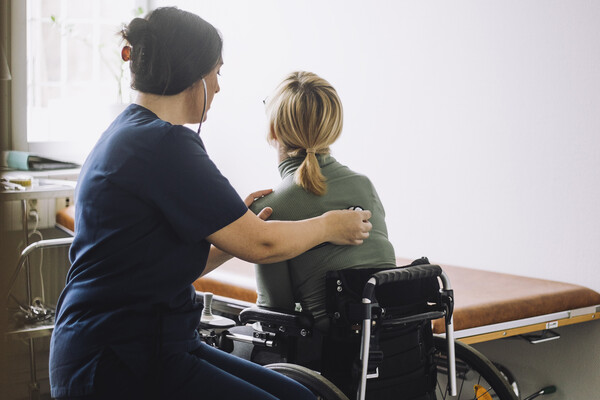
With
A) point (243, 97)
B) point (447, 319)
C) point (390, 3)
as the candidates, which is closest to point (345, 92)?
point (390, 3)

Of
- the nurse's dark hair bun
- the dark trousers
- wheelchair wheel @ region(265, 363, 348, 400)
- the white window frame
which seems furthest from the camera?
the white window frame

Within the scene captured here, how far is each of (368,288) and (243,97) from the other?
102 inches

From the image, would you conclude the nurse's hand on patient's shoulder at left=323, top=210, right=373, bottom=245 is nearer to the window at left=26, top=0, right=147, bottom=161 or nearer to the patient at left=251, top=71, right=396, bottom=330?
the patient at left=251, top=71, right=396, bottom=330

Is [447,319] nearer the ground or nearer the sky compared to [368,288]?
nearer the ground

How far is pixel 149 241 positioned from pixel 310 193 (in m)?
0.63

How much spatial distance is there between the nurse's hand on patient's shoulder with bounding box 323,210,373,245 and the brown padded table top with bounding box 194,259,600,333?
663mm

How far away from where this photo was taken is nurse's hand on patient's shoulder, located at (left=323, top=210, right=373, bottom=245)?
1.58 meters

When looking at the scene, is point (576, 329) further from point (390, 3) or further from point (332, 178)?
point (390, 3)

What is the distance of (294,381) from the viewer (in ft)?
4.87

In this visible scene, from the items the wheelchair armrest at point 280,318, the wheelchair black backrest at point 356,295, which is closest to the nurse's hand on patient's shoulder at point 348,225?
the wheelchair black backrest at point 356,295

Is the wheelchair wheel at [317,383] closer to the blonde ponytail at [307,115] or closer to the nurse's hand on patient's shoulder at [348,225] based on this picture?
the nurse's hand on patient's shoulder at [348,225]

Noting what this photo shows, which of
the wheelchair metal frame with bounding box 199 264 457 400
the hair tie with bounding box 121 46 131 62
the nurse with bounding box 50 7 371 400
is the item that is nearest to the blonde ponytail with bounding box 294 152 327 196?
the wheelchair metal frame with bounding box 199 264 457 400

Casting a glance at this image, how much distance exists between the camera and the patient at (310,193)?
1746 millimetres

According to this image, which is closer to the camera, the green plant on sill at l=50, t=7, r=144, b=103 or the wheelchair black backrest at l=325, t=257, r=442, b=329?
the wheelchair black backrest at l=325, t=257, r=442, b=329
